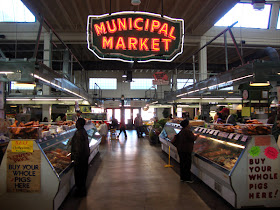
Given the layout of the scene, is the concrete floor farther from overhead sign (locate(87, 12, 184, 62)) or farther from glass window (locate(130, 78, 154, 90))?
glass window (locate(130, 78, 154, 90))

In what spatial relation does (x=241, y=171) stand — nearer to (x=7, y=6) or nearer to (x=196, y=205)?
(x=196, y=205)

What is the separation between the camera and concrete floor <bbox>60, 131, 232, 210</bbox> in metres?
4.12

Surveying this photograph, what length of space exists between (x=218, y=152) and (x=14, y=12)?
1143 cm

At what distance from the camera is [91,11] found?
31.1 ft

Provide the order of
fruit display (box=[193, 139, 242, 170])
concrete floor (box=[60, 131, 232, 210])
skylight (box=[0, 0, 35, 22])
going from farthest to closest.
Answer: skylight (box=[0, 0, 35, 22])
fruit display (box=[193, 139, 242, 170])
concrete floor (box=[60, 131, 232, 210])

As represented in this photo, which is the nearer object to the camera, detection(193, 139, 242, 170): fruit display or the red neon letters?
detection(193, 139, 242, 170): fruit display

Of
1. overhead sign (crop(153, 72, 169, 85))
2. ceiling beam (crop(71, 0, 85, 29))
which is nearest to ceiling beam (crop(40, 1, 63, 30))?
ceiling beam (crop(71, 0, 85, 29))

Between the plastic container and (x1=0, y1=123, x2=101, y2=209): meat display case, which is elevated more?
the plastic container

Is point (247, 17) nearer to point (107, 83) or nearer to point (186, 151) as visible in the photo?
point (186, 151)

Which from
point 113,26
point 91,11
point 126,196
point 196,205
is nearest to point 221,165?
point 196,205

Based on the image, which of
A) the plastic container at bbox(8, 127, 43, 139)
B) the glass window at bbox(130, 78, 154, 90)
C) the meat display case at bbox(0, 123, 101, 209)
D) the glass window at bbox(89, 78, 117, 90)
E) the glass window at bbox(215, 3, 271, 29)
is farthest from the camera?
the glass window at bbox(130, 78, 154, 90)

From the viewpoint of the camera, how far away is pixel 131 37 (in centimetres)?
620

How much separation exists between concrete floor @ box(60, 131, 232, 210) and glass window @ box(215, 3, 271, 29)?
28.3 feet

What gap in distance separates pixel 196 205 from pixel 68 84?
5.03m
